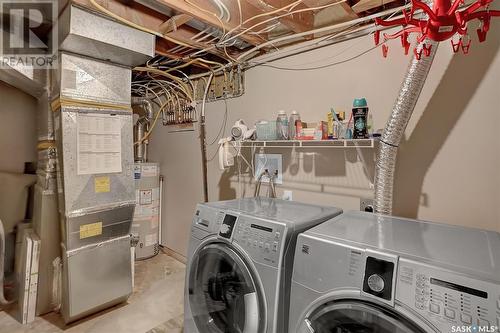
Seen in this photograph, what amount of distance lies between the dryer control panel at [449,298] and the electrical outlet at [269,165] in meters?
1.31

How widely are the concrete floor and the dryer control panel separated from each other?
5.76 ft

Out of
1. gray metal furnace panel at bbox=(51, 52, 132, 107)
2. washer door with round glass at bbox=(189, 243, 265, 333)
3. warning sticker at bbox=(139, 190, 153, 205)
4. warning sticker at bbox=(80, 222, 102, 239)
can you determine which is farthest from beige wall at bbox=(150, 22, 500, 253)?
warning sticker at bbox=(139, 190, 153, 205)

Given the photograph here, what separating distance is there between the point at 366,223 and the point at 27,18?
2.84m

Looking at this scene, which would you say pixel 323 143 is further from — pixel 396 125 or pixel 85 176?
pixel 85 176

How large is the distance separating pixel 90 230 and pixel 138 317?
2.66 ft

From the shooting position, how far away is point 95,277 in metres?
2.03

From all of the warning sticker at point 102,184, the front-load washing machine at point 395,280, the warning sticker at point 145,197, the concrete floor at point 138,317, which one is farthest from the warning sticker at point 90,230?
the front-load washing machine at point 395,280

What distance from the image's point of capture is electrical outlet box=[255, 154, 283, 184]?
203cm

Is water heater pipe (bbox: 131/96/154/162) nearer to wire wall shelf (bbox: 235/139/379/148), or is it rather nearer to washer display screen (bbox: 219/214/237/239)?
wire wall shelf (bbox: 235/139/379/148)

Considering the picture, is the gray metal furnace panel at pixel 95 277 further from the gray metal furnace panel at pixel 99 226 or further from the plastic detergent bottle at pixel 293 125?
the plastic detergent bottle at pixel 293 125

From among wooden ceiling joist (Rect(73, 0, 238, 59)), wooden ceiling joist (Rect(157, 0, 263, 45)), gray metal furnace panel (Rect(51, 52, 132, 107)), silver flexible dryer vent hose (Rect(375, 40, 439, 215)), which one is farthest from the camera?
gray metal furnace panel (Rect(51, 52, 132, 107))

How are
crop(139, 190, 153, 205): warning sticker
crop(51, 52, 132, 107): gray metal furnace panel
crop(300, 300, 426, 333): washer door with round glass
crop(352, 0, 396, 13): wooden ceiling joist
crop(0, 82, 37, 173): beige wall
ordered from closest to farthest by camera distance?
crop(300, 300, 426, 333): washer door with round glass, crop(352, 0, 396, 13): wooden ceiling joist, crop(51, 52, 132, 107): gray metal furnace panel, crop(0, 82, 37, 173): beige wall, crop(139, 190, 153, 205): warning sticker

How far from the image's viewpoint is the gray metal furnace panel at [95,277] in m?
1.91

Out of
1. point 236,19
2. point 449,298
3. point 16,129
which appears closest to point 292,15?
point 236,19
